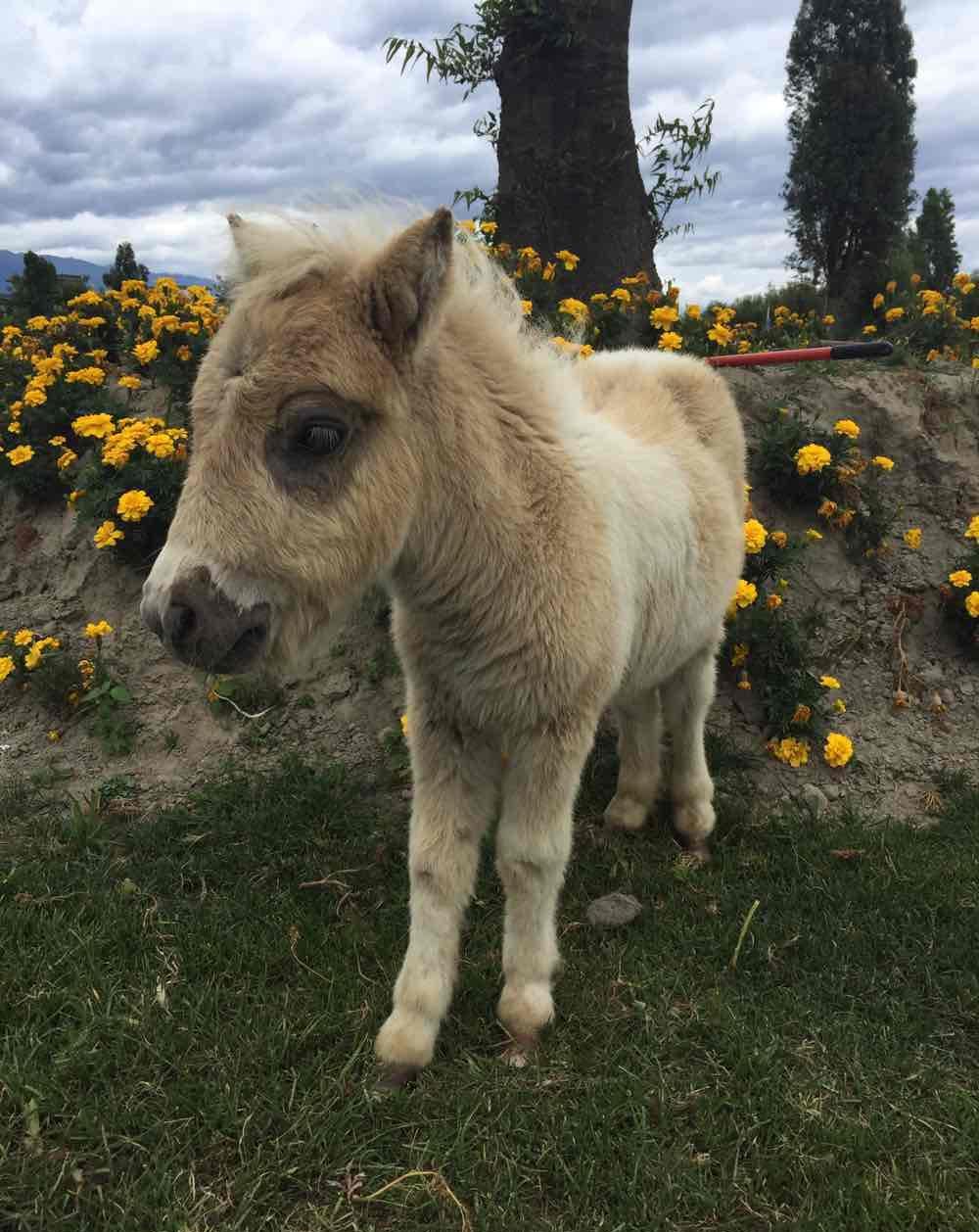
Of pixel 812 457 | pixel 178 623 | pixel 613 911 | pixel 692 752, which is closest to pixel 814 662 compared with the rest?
pixel 812 457

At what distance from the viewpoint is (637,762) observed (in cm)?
425

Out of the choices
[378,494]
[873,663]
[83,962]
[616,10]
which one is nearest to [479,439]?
[378,494]

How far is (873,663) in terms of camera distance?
5.23 meters

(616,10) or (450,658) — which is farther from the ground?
(616,10)

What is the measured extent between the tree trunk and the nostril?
545 cm

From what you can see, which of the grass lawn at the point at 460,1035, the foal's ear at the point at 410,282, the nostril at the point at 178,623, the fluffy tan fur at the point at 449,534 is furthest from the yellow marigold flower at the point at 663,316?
the nostril at the point at 178,623

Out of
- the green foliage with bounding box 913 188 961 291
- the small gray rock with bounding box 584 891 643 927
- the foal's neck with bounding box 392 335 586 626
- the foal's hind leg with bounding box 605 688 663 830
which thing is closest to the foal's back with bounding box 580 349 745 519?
the foal's neck with bounding box 392 335 586 626

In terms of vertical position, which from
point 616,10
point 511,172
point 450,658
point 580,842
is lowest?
point 580,842

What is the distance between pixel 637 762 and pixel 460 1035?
1.64 m

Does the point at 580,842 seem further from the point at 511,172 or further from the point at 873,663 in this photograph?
the point at 511,172

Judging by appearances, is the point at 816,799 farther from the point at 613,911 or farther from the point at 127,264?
the point at 127,264

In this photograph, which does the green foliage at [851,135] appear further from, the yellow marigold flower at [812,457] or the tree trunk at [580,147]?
the yellow marigold flower at [812,457]

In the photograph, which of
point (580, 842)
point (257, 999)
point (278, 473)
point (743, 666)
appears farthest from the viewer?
point (743, 666)

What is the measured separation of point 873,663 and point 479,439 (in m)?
3.59
